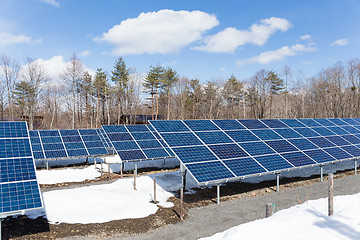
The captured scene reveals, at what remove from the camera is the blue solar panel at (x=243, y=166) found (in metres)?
13.4

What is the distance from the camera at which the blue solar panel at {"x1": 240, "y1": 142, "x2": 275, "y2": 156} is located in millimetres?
15805

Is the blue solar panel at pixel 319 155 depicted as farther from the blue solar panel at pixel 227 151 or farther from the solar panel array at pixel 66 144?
the solar panel array at pixel 66 144

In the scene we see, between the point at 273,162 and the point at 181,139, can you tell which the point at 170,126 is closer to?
the point at 181,139

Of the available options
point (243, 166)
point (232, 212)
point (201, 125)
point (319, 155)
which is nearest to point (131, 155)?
point (201, 125)

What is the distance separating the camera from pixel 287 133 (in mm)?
20047

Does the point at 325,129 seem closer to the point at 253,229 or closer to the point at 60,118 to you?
the point at 253,229

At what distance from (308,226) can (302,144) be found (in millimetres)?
12383

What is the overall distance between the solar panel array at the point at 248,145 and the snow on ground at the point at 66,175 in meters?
9.31

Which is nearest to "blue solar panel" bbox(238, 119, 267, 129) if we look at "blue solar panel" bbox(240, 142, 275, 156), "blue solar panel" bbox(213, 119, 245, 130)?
"blue solar panel" bbox(213, 119, 245, 130)

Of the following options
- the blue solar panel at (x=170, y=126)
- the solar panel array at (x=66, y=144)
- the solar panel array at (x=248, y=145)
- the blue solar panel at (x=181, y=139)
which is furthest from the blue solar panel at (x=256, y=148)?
the solar panel array at (x=66, y=144)

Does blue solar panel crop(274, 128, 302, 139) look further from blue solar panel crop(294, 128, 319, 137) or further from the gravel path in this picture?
the gravel path

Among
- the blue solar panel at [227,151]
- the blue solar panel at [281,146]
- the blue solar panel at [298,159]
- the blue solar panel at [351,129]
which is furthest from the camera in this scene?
the blue solar panel at [351,129]

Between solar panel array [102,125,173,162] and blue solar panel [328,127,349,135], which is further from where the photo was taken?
blue solar panel [328,127,349,135]

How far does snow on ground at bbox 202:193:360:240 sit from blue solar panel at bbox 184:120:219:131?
9012mm
